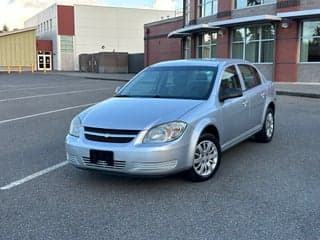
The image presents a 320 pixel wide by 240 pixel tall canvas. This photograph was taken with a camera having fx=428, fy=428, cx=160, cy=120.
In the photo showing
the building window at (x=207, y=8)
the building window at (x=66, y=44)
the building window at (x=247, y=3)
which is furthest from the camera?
the building window at (x=66, y=44)

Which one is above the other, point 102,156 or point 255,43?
point 255,43

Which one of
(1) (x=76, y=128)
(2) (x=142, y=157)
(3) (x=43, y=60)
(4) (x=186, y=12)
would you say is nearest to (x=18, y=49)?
(3) (x=43, y=60)

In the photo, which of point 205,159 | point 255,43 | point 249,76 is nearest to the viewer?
point 205,159

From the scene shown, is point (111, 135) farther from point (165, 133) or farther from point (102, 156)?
point (165, 133)

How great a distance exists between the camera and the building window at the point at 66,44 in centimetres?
6587

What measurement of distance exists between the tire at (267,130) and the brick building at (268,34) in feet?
48.8

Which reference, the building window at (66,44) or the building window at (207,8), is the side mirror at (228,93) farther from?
the building window at (66,44)

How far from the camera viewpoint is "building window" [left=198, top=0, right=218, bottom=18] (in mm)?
29097

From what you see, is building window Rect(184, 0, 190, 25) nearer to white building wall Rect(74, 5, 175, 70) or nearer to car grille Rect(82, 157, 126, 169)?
car grille Rect(82, 157, 126, 169)

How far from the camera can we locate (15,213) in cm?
444

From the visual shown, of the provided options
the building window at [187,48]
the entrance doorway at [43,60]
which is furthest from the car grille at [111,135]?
the entrance doorway at [43,60]

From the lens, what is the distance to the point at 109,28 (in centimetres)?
6956

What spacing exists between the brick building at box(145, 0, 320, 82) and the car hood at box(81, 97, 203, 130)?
17.7m

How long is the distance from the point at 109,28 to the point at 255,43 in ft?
156
